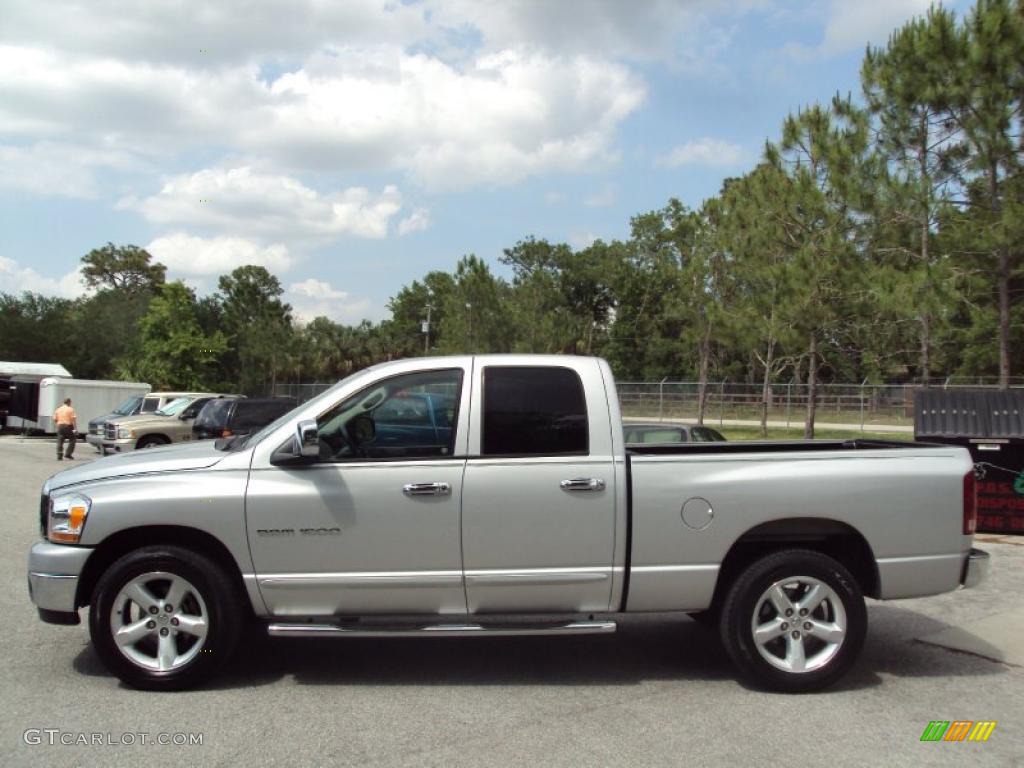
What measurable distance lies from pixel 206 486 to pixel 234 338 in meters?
56.9

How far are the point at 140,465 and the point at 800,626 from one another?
13.2 feet

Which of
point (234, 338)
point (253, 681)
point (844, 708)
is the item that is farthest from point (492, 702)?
point (234, 338)

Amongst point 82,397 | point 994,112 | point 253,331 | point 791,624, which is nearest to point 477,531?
point 791,624

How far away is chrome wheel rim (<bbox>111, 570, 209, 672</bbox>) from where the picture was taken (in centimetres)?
502

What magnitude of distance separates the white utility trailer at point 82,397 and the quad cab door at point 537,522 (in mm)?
29056

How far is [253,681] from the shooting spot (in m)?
5.27

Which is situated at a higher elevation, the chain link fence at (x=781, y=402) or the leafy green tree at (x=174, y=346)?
the leafy green tree at (x=174, y=346)

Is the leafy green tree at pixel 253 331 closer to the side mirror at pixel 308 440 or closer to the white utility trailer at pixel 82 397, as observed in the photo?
the white utility trailer at pixel 82 397

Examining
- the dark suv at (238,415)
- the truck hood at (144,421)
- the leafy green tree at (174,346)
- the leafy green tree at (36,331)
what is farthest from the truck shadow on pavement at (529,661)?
the leafy green tree at (36,331)

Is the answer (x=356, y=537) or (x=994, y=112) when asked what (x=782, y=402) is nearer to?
(x=994, y=112)

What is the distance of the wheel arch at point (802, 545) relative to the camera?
209 inches

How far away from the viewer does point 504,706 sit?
16.0 ft

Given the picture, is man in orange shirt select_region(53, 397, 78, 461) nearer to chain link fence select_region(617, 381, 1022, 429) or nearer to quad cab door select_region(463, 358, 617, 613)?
quad cab door select_region(463, 358, 617, 613)

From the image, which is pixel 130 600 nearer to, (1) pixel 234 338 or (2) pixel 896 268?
(2) pixel 896 268
